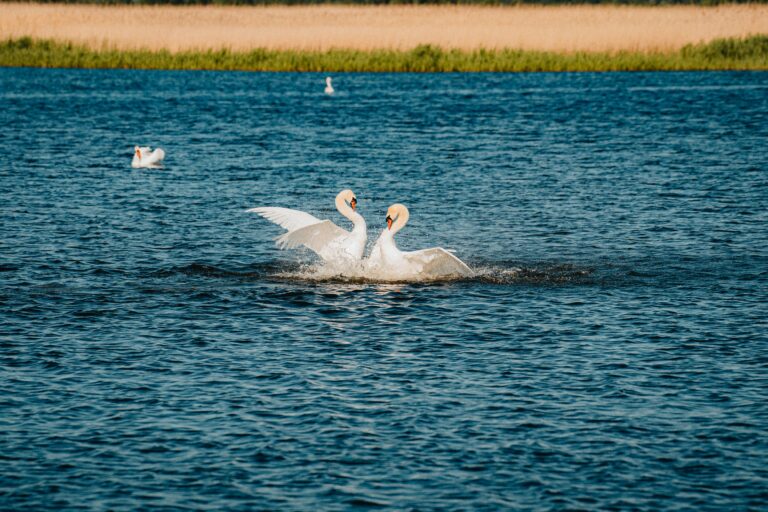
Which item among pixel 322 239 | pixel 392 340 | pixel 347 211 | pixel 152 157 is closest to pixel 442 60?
pixel 152 157

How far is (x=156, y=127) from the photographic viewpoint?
41219 mm

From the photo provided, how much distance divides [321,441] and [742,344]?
576 centimetres

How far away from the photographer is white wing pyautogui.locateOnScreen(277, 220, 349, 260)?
17.7 metres

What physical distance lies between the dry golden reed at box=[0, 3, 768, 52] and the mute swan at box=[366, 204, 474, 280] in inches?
1609

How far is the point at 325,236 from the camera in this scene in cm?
1788

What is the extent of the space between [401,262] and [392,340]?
2987 mm

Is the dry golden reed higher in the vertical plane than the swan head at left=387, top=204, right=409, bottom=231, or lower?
higher

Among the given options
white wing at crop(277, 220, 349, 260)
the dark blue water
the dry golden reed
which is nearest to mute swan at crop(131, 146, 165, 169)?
the dark blue water

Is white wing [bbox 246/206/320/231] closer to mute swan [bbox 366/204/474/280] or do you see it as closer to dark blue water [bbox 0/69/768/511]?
dark blue water [bbox 0/69/768/511]

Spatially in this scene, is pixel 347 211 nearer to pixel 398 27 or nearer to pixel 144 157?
pixel 144 157

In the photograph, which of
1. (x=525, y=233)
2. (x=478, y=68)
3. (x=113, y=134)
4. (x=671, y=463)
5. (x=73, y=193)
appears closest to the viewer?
(x=671, y=463)

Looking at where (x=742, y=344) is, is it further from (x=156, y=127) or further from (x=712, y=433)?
(x=156, y=127)

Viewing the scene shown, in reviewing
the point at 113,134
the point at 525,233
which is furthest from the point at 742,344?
the point at 113,134

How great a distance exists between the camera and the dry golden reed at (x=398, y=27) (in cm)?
5994
